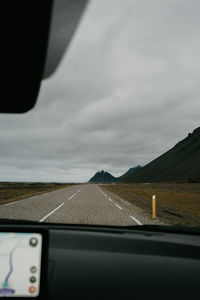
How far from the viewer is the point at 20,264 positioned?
68.8 inches

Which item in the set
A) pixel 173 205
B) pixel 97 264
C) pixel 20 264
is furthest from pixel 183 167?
pixel 20 264

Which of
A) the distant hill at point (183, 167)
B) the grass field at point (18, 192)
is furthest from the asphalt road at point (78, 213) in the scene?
the distant hill at point (183, 167)

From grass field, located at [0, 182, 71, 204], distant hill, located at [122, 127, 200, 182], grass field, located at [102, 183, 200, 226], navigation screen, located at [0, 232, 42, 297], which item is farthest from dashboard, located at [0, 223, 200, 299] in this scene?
distant hill, located at [122, 127, 200, 182]

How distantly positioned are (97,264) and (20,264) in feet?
4.09

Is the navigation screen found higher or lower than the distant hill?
lower

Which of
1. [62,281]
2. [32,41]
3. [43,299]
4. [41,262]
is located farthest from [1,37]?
[62,281]

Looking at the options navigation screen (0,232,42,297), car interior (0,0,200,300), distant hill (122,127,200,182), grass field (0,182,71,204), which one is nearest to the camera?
car interior (0,0,200,300)

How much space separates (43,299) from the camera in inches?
67.4

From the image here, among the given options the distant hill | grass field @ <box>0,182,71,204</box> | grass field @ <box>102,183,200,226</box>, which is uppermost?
the distant hill

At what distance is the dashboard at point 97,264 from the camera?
1.75 meters

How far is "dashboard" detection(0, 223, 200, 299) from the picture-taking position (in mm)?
1750

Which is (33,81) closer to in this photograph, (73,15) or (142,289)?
(73,15)

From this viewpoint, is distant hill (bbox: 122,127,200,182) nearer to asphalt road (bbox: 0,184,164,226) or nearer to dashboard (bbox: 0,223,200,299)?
asphalt road (bbox: 0,184,164,226)

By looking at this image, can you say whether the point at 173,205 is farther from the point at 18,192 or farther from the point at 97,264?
the point at 18,192
